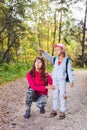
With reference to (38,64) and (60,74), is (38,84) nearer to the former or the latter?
(38,64)

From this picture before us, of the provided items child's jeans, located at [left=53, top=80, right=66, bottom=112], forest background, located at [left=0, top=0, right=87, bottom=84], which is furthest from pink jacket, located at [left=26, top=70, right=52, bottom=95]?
forest background, located at [left=0, top=0, right=87, bottom=84]

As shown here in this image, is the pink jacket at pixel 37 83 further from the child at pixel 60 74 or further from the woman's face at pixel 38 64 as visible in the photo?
the child at pixel 60 74

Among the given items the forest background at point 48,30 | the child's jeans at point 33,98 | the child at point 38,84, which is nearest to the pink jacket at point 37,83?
the child at point 38,84

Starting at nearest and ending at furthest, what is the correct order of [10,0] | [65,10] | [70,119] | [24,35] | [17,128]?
[17,128] → [70,119] → [10,0] → [24,35] → [65,10]

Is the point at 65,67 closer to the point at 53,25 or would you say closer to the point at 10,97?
the point at 10,97

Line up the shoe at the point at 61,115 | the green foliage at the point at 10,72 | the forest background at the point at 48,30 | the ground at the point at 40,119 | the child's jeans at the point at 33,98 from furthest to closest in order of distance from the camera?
the forest background at the point at 48,30 → the green foliage at the point at 10,72 → the child's jeans at the point at 33,98 → the shoe at the point at 61,115 → the ground at the point at 40,119

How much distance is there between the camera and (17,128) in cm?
654

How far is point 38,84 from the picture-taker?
741 cm

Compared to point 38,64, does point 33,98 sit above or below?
below

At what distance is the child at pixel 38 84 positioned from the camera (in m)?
7.40

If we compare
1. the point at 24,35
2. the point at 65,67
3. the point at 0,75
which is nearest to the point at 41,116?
the point at 65,67

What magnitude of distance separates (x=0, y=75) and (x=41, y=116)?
10.1 meters

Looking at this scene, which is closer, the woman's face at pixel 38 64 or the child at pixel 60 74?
the child at pixel 60 74

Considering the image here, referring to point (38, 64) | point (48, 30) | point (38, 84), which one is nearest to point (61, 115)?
point (38, 84)
